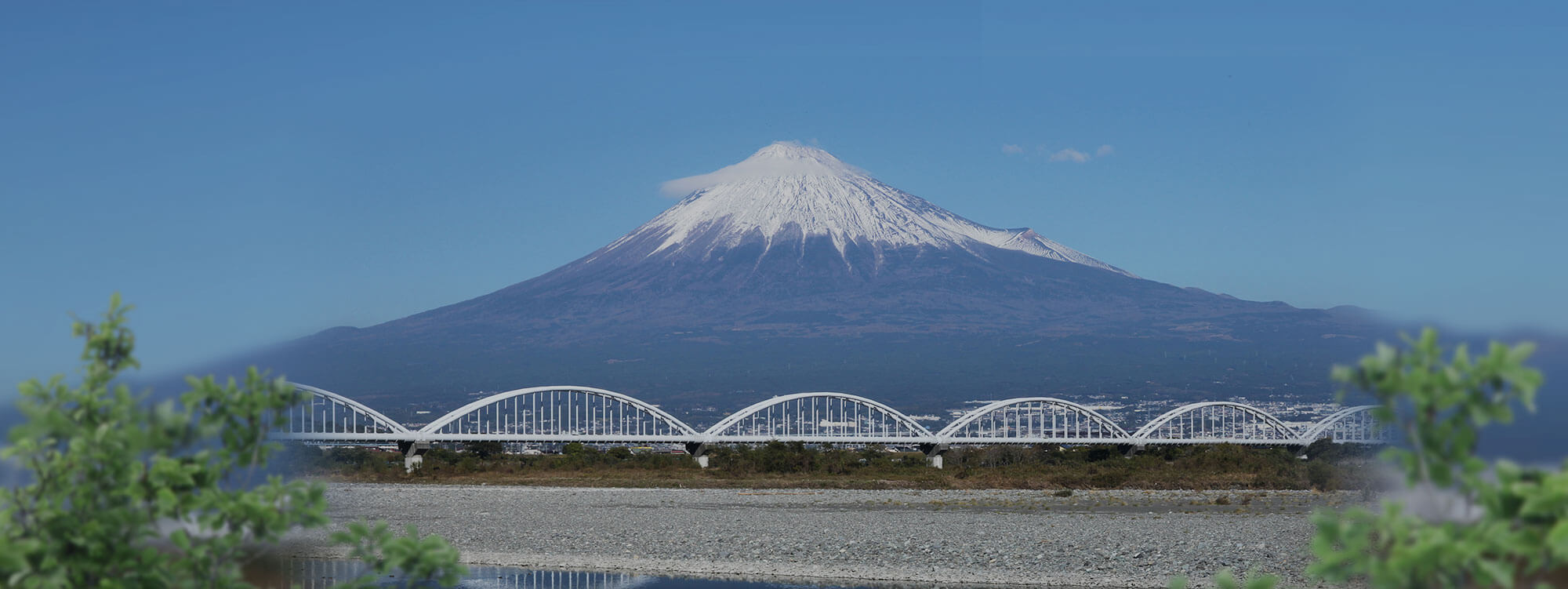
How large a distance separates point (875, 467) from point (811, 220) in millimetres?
133452

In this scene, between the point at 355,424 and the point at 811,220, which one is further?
the point at 811,220

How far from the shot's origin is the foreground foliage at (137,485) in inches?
121

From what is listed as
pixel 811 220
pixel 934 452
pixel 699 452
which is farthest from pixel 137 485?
pixel 811 220

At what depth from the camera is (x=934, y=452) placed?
4953 centimetres

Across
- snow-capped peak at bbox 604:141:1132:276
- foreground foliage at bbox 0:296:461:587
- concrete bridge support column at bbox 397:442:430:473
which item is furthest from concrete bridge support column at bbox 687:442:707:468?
snow-capped peak at bbox 604:141:1132:276

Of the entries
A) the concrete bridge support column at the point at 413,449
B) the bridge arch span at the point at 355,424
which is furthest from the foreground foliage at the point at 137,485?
the concrete bridge support column at the point at 413,449

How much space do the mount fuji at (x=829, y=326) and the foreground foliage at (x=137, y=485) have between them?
89.6 metres

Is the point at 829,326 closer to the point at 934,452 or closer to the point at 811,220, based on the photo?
the point at 811,220

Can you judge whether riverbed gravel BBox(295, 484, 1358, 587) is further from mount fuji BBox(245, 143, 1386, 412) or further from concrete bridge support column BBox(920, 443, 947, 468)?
mount fuji BBox(245, 143, 1386, 412)

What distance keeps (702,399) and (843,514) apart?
79.7 m

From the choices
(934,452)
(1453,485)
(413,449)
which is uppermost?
(1453,485)

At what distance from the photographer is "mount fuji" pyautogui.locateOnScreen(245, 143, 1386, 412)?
111625 millimetres

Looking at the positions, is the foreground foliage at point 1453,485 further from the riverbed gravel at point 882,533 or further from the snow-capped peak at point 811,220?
the snow-capped peak at point 811,220

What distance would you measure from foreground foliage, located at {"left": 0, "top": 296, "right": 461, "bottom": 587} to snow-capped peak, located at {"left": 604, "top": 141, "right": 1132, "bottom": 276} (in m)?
160
